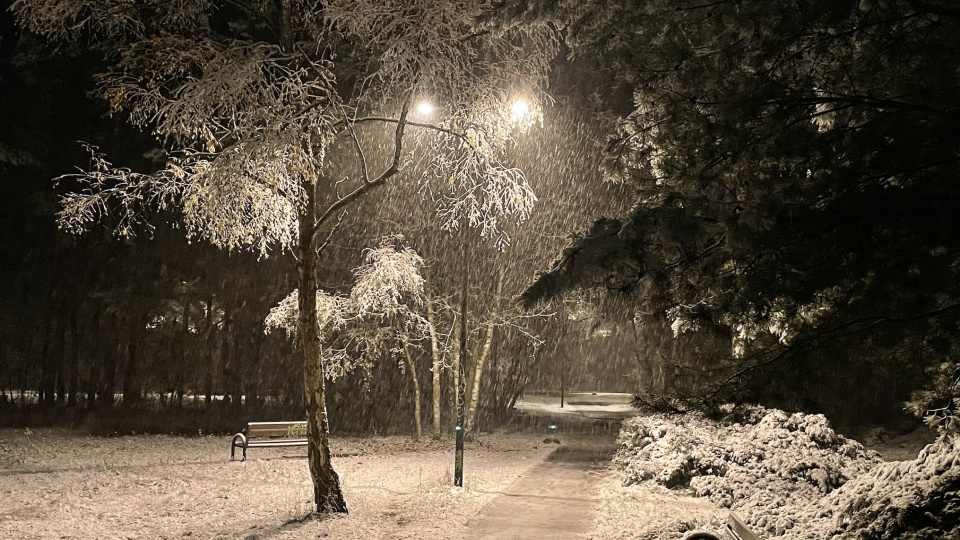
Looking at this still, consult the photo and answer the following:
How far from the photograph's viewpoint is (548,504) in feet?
35.9

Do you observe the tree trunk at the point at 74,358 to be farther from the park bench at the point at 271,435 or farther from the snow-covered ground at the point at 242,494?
the park bench at the point at 271,435

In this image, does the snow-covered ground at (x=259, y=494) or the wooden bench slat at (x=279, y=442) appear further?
the wooden bench slat at (x=279, y=442)

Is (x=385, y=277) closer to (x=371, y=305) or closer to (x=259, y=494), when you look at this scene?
(x=371, y=305)

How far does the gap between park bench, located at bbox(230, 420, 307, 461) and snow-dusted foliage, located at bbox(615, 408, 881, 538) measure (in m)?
6.81

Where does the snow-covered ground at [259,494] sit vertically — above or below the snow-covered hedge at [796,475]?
below

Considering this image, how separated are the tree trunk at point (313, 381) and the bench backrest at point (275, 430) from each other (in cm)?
593

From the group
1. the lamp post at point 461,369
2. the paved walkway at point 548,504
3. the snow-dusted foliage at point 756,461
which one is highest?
the lamp post at point 461,369

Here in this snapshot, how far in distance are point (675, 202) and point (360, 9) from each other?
5.50 meters

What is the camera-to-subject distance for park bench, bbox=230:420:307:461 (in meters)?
15.5

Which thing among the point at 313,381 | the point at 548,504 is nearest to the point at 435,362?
the point at 548,504

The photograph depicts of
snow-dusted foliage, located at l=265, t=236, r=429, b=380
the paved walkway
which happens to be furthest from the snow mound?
snow-dusted foliage, located at l=265, t=236, r=429, b=380

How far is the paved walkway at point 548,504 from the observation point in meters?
9.14

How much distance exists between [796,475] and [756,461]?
1005 millimetres

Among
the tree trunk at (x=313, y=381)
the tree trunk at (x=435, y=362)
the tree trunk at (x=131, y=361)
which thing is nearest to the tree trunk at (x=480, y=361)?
the tree trunk at (x=435, y=362)
